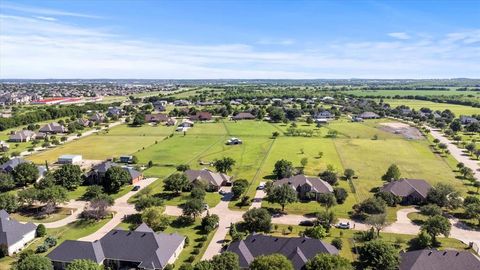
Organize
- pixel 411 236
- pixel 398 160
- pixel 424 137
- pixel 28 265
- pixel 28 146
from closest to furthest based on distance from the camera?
pixel 28 265 < pixel 411 236 < pixel 398 160 < pixel 28 146 < pixel 424 137

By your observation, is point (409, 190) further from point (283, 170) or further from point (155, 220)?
point (155, 220)

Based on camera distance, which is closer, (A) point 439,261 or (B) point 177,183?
(A) point 439,261

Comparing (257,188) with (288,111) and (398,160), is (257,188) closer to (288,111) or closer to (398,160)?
(398,160)

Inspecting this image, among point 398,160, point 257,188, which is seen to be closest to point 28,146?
point 257,188

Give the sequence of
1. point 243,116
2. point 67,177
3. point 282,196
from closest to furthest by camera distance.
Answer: point 282,196, point 67,177, point 243,116

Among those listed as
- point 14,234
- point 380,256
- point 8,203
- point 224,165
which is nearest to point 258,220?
point 380,256

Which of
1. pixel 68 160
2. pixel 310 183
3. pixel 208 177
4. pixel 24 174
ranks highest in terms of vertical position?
pixel 24 174

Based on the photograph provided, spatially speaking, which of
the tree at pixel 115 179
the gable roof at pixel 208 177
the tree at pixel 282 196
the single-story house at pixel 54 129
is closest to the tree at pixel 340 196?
the tree at pixel 282 196
